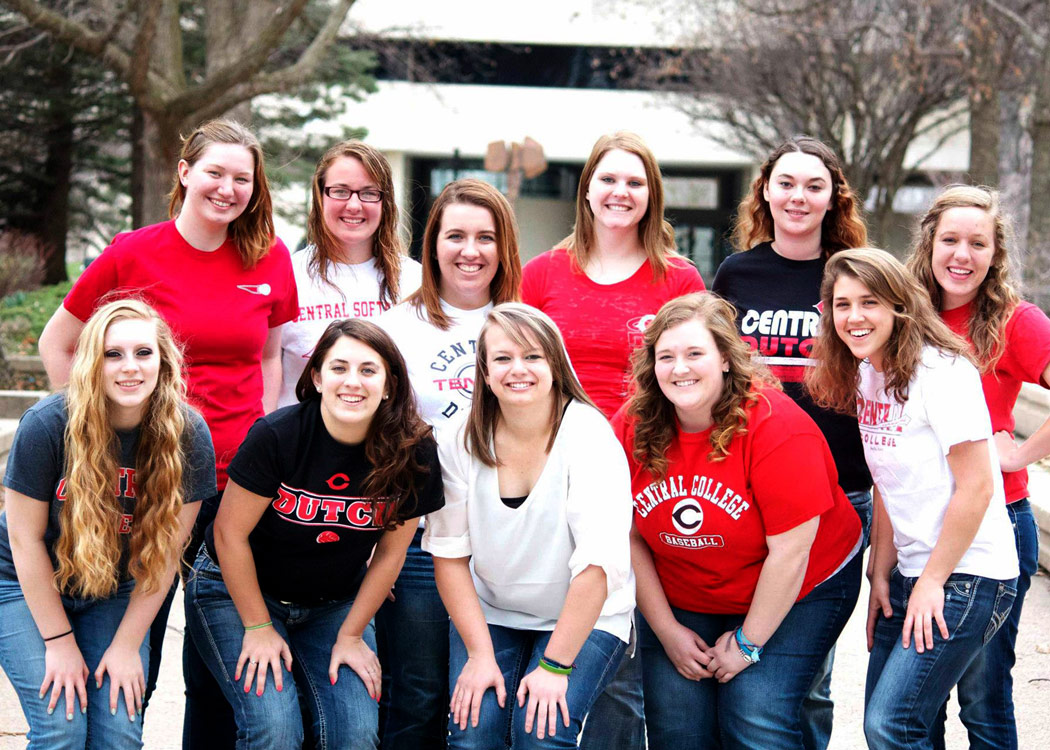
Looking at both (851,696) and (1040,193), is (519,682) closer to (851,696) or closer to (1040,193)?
(851,696)

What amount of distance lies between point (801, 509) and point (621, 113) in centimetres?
2857

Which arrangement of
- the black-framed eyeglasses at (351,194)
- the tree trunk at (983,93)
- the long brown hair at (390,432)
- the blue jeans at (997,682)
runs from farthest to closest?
the tree trunk at (983,93) → the black-framed eyeglasses at (351,194) → the blue jeans at (997,682) → the long brown hair at (390,432)

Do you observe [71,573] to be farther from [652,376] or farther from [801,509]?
[801,509]

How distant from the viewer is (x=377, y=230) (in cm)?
414

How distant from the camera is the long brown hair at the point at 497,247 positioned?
12.3 ft

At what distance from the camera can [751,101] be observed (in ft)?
65.2

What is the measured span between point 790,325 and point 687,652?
1220 mm

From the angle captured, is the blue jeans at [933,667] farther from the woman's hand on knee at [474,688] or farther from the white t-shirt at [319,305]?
the white t-shirt at [319,305]

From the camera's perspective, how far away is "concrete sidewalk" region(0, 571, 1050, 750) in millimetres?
4211

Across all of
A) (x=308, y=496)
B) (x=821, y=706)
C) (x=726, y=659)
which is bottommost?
(x=821, y=706)

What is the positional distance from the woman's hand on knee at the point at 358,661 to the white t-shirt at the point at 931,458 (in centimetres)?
172

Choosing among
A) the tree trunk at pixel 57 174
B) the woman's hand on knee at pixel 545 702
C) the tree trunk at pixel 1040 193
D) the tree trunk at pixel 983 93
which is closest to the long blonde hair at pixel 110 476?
the woman's hand on knee at pixel 545 702

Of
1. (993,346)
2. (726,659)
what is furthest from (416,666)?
(993,346)

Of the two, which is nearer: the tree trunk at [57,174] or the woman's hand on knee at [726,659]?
the woman's hand on knee at [726,659]
